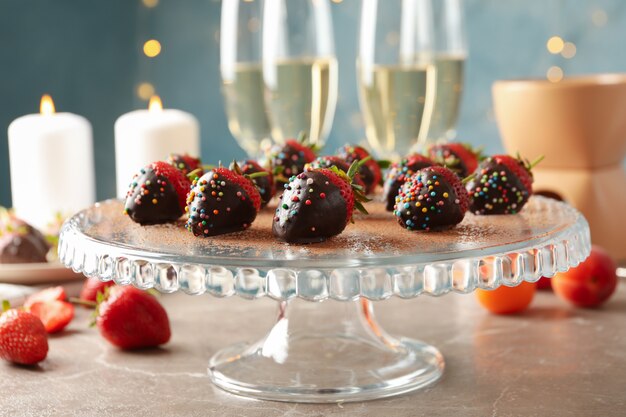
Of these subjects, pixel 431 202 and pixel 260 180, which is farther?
pixel 260 180

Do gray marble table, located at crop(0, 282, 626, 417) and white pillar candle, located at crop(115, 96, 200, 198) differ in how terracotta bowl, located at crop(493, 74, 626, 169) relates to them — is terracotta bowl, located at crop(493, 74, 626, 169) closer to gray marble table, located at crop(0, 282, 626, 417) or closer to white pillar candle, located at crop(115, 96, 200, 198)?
gray marble table, located at crop(0, 282, 626, 417)

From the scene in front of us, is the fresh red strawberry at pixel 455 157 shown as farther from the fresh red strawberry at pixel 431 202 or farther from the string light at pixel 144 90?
the string light at pixel 144 90

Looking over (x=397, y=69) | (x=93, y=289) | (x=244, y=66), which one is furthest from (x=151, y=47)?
(x=93, y=289)

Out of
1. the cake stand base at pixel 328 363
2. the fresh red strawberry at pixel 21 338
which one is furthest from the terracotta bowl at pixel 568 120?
the fresh red strawberry at pixel 21 338

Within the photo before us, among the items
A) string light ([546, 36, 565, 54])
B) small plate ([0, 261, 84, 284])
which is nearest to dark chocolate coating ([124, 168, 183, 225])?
small plate ([0, 261, 84, 284])

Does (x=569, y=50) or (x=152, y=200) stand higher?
(x=569, y=50)

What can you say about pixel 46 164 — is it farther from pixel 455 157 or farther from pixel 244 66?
pixel 455 157
